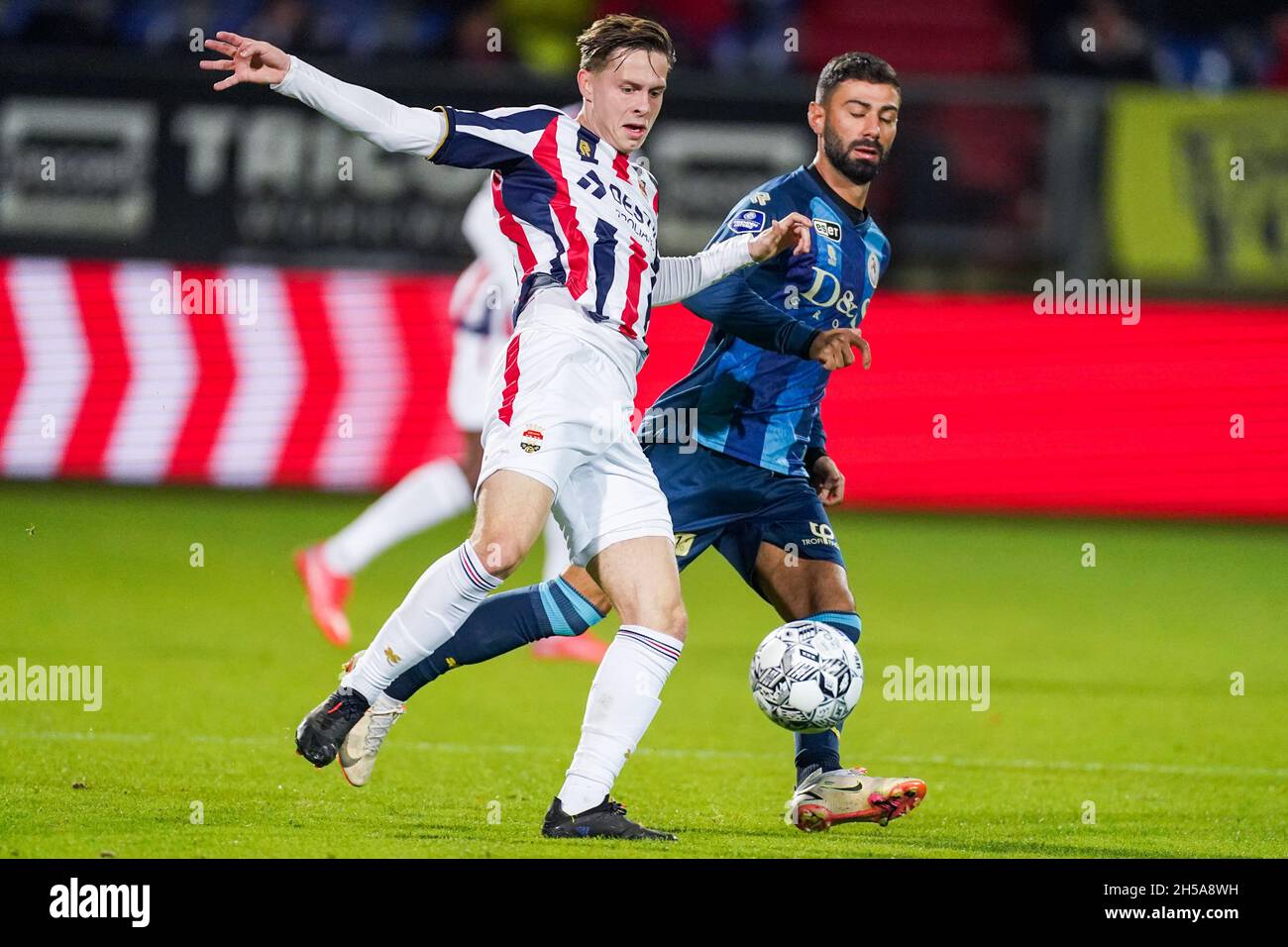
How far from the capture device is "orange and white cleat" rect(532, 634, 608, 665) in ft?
32.0

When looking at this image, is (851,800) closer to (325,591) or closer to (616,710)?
(616,710)

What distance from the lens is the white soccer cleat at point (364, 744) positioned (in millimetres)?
6086

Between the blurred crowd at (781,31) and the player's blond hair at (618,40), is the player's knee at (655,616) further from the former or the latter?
the blurred crowd at (781,31)

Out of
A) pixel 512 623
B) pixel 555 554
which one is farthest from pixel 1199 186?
pixel 512 623

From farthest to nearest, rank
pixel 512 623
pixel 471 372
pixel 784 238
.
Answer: pixel 471 372
pixel 512 623
pixel 784 238

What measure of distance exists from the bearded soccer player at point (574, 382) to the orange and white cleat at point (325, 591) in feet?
12.5

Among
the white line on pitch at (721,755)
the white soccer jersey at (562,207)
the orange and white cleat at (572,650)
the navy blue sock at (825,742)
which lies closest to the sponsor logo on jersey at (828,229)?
the white soccer jersey at (562,207)

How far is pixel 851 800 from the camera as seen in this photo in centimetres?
611

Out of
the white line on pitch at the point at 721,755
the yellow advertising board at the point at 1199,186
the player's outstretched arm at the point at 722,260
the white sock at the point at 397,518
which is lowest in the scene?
the white line on pitch at the point at 721,755

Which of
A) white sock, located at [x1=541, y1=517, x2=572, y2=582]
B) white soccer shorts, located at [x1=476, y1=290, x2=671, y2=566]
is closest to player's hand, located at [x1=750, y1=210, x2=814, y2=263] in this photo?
white soccer shorts, located at [x1=476, y1=290, x2=671, y2=566]

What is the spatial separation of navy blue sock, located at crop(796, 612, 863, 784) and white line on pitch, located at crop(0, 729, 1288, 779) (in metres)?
1.08

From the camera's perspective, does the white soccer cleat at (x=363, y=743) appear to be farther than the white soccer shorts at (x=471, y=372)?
No

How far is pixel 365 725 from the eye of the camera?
20.0 ft

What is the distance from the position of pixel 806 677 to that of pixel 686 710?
244cm
